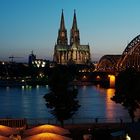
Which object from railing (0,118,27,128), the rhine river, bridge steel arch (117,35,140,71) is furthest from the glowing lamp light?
railing (0,118,27,128)

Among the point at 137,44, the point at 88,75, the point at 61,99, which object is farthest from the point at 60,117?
the point at 88,75

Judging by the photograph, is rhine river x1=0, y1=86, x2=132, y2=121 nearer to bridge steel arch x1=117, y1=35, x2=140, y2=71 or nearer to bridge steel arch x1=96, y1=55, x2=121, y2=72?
bridge steel arch x1=117, y1=35, x2=140, y2=71

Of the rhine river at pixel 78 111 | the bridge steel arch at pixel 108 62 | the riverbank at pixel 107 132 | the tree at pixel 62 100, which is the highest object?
the bridge steel arch at pixel 108 62

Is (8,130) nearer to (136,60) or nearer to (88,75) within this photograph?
(136,60)

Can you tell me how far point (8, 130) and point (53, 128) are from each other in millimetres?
1474

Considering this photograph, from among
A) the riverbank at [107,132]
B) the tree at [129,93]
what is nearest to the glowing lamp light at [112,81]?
the tree at [129,93]

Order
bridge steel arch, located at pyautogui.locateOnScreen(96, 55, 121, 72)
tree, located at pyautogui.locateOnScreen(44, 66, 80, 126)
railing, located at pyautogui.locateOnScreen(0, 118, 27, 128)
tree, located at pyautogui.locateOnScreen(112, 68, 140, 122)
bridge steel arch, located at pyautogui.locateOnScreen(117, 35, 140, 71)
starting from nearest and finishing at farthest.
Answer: railing, located at pyautogui.locateOnScreen(0, 118, 27, 128) → tree, located at pyautogui.locateOnScreen(44, 66, 80, 126) → tree, located at pyautogui.locateOnScreen(112, 68, 140, 122) → bridge steel arch, located at pyautogui.locateOnScreen(117, 35, 140, 71) → bridge steel arch, located at pyautogui.locateOnScreen(96, 55, 121, 72)

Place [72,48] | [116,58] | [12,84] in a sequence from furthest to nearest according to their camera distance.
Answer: [72,48]
[116,58]
[12,84]

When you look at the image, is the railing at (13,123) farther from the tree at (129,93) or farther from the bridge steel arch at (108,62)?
the bridge steel arch at (108,62)

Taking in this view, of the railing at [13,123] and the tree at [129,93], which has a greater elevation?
the tree at [129,93]

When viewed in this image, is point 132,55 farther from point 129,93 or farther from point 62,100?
point 62,100

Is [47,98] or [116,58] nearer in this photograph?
[47,98]

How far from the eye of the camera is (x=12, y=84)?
114812 mm

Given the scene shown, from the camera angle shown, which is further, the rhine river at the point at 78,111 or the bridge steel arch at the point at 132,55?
the bridge steel arch at the point at 132,55
